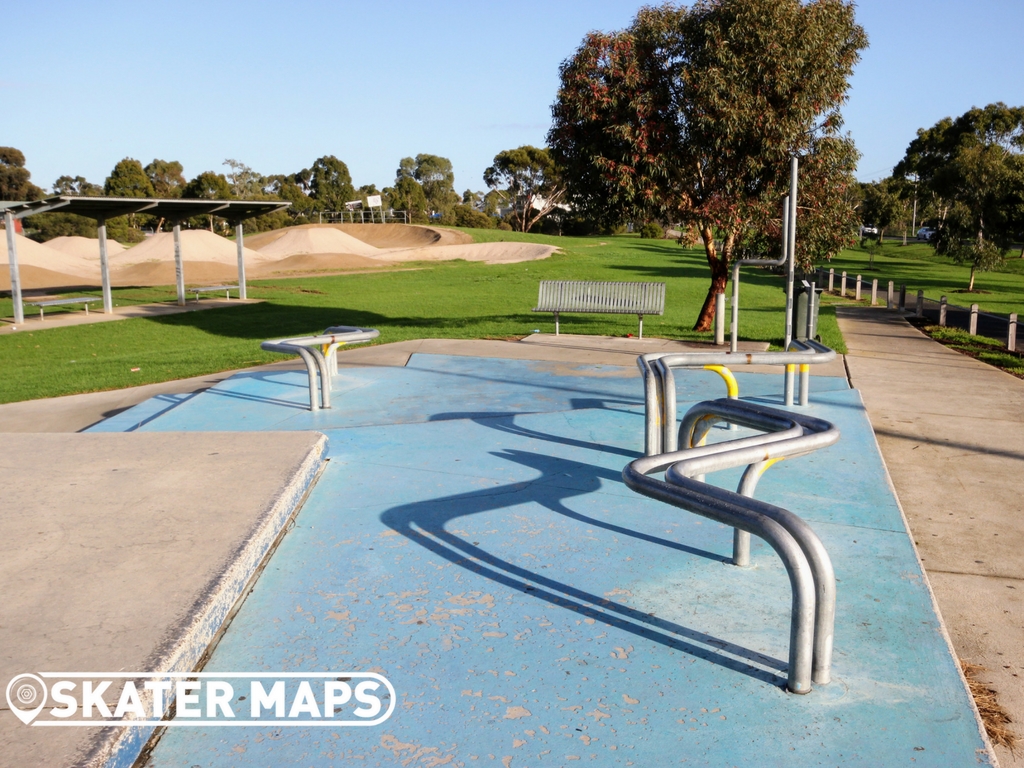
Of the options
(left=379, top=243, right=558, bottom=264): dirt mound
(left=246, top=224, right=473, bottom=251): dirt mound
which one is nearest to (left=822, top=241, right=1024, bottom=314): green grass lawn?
(left=379, top=243, right=558, bottom=264): dirt mound

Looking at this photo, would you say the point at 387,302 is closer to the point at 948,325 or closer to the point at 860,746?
the point at 948,325

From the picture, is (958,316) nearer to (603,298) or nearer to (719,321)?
(719,321)

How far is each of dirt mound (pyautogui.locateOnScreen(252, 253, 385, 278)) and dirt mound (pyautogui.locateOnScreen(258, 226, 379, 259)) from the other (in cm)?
245

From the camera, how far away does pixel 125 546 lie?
163 inches

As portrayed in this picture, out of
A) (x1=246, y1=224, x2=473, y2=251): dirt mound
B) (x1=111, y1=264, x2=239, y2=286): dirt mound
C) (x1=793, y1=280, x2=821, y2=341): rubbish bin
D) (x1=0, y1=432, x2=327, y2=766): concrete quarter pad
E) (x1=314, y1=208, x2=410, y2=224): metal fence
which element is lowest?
(x1=0, y1=432, x2=327, y2=766): concrete quarter pad

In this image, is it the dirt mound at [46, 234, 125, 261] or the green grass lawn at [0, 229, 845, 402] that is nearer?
the green grass lawn at [0, 229, 845, 402]

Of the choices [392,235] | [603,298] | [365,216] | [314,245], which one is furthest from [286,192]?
[603,298]

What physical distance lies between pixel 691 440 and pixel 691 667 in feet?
5.33

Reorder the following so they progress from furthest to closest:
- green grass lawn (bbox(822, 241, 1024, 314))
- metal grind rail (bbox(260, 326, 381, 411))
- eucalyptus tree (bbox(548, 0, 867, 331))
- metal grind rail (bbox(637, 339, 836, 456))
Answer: green grass lawn (bbox(822, 241, 1024, 314)) < eucalyptus tree (bbox(548, 0, 867, 331)) < metal grind rail (bbox(260, 326, 381, 411)) < metal grind rail (bbox(637, 339, 836, 456))

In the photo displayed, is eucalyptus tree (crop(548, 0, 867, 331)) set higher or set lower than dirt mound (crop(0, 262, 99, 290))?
higher

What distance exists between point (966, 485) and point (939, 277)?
37.4 meters

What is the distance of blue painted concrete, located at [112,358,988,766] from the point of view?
2812 mm

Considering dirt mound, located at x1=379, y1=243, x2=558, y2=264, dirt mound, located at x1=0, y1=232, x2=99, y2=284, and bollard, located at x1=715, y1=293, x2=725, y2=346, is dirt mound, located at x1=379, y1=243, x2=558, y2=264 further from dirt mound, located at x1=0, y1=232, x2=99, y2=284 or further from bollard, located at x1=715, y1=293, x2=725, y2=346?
bollard, located at x1=715, y1=293, x2=725, y2=346

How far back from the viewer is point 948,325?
742 inches
